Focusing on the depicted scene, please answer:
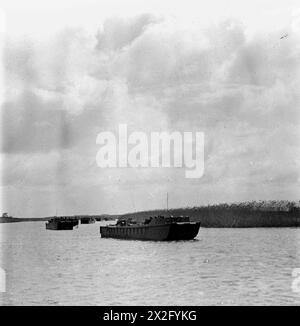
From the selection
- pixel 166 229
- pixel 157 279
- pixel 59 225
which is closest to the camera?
pixel 157 279

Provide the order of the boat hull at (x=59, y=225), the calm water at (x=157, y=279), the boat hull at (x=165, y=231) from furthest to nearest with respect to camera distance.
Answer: the boat hull at (x=59, y=225)
the boat hull at (x=165, y=231)
the calm water at (x=157, y=279)

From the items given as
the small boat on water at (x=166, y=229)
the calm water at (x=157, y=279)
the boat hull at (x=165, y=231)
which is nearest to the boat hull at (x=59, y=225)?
the boat hull at (x=165, y=231)

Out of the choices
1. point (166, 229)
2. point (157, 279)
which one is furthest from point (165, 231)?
point (157, 279)

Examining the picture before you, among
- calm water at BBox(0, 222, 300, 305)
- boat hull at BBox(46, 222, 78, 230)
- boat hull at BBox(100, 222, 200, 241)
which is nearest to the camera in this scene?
calm water at BBox(0, 222, 300, 305)

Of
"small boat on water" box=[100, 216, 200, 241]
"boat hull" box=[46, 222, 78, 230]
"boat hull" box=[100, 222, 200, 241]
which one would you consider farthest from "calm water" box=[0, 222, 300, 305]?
"boat hull" box=[46, 222, 78, 230]

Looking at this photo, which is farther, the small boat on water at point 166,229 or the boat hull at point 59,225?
the boat hull at point 59,225

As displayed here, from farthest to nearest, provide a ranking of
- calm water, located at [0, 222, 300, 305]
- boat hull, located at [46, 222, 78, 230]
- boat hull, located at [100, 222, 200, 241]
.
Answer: boat hull, located at [46, 222, 78, 230] < boat hull, located at [100, 222, 200, 241] < calm water, located at [0, 222, 300, 305]

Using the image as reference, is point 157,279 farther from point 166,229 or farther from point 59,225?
point 59,225

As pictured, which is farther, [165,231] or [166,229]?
[165,231]

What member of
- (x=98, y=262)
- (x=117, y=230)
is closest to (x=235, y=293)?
(x=98, y=262)

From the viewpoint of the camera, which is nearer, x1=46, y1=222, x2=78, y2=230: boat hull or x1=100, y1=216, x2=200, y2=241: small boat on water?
x1=100, y1=216, x2=200, y2=241: small boat on water

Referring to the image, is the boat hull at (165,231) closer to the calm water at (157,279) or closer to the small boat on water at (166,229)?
the small boat on water at (166,229)

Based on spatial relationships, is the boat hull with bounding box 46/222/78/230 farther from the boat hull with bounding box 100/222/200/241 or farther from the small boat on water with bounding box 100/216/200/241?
the small boat on water with bounding box 100/216/200/241
